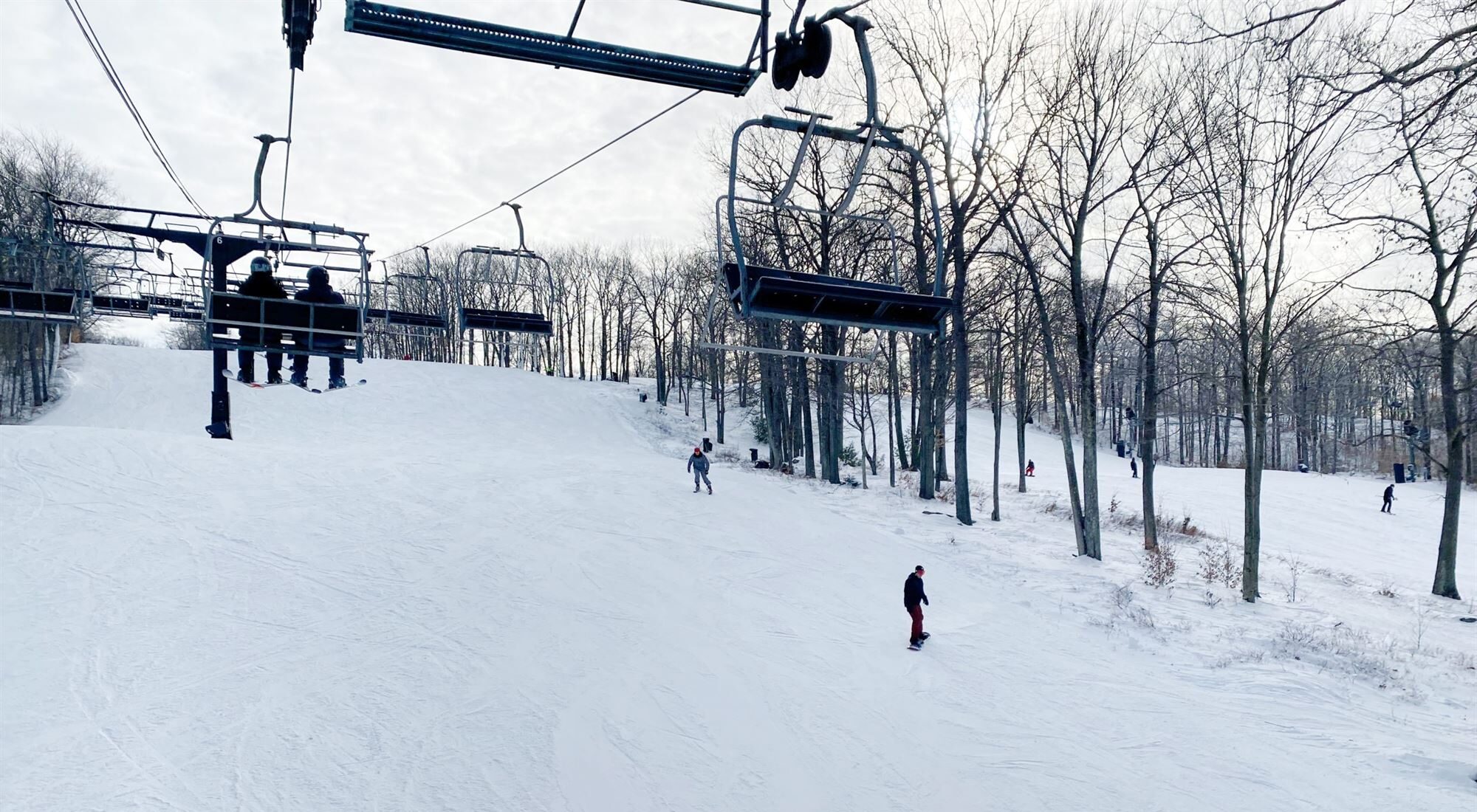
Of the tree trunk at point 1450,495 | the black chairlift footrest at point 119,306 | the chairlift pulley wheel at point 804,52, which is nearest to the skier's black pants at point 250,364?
the black chairlift footrest at point 119,306

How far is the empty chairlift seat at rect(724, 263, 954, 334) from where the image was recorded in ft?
20.3

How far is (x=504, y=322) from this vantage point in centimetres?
1728

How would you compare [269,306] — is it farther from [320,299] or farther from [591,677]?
[591,677]

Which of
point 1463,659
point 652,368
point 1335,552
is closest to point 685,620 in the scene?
point 1463,659

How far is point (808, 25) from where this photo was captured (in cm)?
443

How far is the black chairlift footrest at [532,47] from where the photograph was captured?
398 cm

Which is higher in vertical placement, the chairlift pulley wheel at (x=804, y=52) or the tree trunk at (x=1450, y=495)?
the chairlift pulley wheel at (x=804, y=52)

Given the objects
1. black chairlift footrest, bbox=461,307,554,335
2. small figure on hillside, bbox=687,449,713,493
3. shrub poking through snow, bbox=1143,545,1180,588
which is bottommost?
shrub poking through snow, bbox=1143,545,1180,588

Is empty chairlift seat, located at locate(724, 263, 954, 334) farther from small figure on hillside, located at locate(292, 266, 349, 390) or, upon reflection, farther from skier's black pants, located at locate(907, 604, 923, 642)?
small figure on hillside, located at locate(292, 266, 349, 390)

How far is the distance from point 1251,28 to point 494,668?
10400 millimetres

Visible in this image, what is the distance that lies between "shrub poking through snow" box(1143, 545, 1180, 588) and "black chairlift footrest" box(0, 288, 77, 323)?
2361cm

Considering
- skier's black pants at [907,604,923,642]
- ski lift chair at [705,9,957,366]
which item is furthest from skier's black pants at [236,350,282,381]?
skier's black pants at [907,604,923,642]

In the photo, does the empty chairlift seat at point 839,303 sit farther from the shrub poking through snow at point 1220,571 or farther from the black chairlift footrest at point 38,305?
the black chairlift footrest at point 38,305

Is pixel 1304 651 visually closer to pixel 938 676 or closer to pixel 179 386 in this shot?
pixel 938 676
